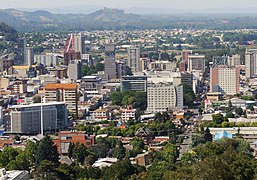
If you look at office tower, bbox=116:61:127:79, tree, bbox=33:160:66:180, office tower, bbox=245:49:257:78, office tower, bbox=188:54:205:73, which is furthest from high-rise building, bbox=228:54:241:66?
tree, bbox=33:160:66:180

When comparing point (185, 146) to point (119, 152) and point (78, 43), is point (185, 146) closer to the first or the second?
point (119, 152)

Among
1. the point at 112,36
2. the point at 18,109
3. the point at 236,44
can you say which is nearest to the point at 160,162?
the point at 18,109

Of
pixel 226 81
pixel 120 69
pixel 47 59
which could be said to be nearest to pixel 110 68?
pixel 120 69

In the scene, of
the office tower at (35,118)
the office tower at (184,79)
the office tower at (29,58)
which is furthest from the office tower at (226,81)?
the office tower at (29,58)

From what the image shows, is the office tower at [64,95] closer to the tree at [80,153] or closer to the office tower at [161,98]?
the office tower at [161,98]

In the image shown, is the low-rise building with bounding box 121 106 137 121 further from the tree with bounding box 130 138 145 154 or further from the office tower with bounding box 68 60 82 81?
the office tower with bounding box 68 60 82 81

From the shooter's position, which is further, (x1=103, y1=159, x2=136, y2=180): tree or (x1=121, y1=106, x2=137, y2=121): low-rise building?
(x1=121, y1=106, x2=137, y2=121): low-rise building
